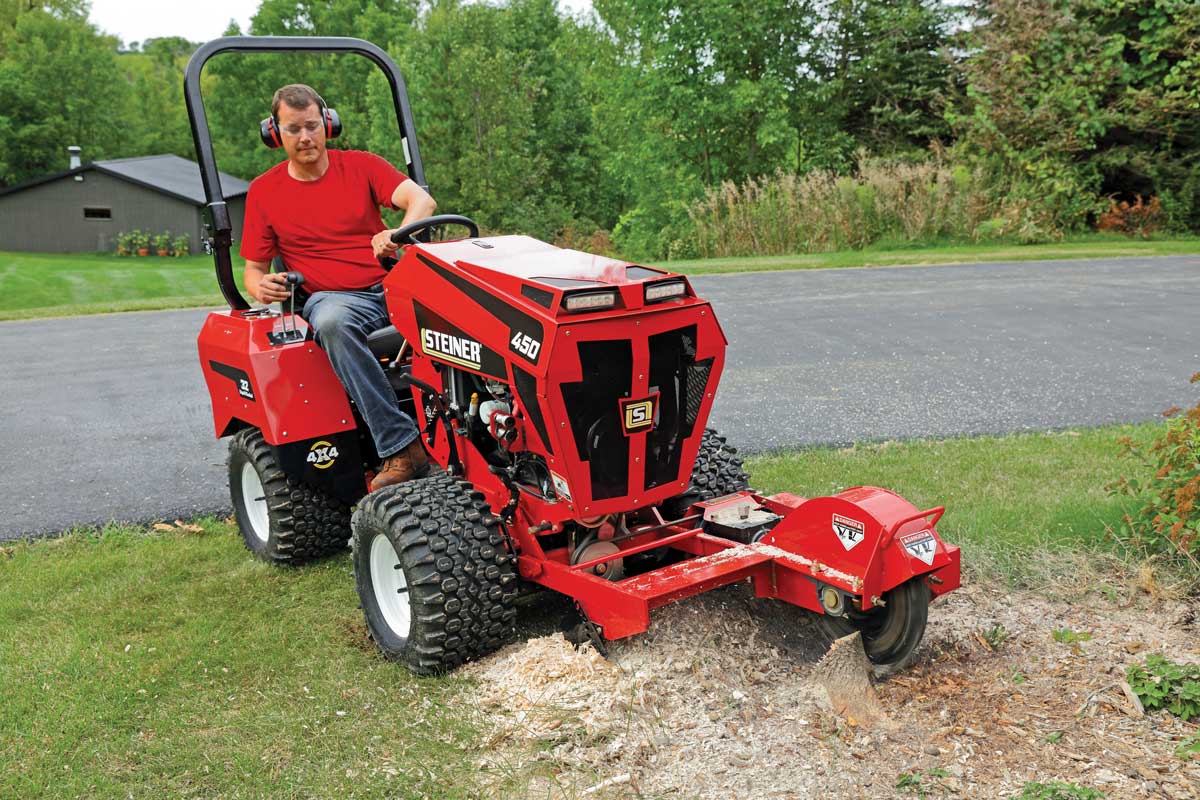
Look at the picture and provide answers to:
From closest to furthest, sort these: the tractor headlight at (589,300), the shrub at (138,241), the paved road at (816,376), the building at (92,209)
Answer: the tractor headlight at (589,300), the paved road at (816,376), the shrub at (138,241), the building at (92,209)

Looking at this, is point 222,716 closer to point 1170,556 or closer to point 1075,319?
point 1170,556

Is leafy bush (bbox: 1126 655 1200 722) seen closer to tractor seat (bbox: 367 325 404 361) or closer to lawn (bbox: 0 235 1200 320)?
tractor seat (bbox: 367 325 404 361)

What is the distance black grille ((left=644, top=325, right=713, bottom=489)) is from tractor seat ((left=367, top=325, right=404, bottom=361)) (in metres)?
1.27

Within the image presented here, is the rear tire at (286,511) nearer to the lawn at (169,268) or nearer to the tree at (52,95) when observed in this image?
the lawn at (169,268)

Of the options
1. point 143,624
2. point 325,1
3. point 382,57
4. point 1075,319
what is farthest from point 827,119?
point 325,1

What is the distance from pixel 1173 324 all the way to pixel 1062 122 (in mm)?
10300

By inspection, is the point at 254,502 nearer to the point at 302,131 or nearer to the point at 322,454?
the point at 322,454

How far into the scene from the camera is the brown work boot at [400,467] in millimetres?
4227

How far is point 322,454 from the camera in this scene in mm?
4527

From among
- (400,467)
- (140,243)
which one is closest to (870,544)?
(400,467)

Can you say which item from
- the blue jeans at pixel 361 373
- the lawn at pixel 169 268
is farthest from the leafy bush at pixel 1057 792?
the lawn at pixel 169 268

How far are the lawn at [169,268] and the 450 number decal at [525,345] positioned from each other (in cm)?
1187

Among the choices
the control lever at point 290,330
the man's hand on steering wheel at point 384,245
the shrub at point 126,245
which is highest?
the man's hand on steering wheel at point 384,245

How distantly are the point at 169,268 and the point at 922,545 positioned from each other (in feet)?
103
